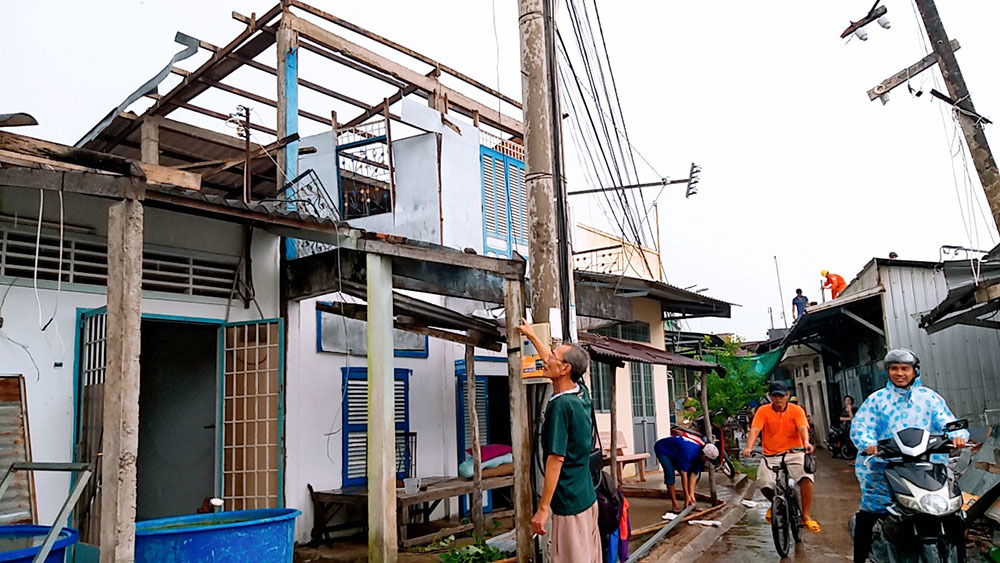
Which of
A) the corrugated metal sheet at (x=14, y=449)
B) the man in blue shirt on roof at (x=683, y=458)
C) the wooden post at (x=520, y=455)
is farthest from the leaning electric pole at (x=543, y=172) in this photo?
the man in blue shirt on roof at (x=683, y=458)

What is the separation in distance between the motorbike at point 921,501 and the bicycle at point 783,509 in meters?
2.35

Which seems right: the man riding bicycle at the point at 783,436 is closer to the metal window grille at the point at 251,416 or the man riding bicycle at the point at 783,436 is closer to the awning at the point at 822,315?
the metal window grille at the point at 251,416

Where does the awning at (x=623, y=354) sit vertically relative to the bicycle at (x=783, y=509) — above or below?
above

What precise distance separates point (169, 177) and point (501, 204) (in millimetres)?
6963

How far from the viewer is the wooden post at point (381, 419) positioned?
234 inches

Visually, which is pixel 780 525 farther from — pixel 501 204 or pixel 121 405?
pixel 501 204

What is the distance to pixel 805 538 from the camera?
8.24 meters

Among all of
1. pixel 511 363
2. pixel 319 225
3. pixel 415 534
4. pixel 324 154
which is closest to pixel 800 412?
pixel 511 363

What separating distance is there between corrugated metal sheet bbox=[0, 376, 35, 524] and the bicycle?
263 inches

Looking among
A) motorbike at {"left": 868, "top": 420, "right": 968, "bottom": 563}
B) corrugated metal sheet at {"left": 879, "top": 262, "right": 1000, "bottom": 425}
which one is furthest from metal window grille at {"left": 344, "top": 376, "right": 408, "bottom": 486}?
corrugated metal sheet at {"left": 879, "top": 262, "right": 1000, "bottom": 425}

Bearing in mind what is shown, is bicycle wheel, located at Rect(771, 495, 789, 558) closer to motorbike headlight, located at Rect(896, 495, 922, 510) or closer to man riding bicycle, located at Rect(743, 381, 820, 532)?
man riding bicycle, located at Rect(743, 381, 820, 532)

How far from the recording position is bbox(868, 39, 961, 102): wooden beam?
10.4 meters

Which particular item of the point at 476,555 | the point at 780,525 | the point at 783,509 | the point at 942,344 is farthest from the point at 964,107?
the point at 476,555

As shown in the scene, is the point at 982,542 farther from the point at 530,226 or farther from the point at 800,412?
the point at 530,226
